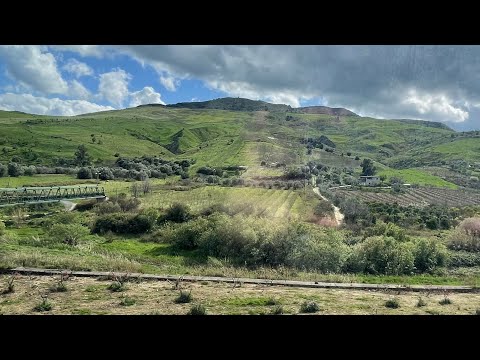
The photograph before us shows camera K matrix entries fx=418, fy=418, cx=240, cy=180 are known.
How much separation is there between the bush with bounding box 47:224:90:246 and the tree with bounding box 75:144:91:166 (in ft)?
72.3

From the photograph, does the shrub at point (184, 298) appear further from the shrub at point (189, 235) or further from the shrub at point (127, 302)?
the shrub at point (189, 235)

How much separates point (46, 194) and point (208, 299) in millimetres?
21030

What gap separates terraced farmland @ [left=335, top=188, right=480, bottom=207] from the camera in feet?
67.5

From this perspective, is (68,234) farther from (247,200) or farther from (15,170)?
(15,170)

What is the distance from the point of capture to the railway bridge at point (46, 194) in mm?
22078

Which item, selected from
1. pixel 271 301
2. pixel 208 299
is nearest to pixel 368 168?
pixel 271 301

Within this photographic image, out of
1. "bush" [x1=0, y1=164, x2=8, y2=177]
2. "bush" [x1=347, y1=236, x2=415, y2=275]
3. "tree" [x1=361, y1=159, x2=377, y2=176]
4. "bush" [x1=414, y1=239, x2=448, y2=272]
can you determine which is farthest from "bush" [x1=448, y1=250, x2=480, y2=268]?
"bush" [x1=0, y1=164, x2=8, y2=177]

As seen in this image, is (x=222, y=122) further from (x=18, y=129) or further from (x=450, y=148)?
(x=450, y=148)

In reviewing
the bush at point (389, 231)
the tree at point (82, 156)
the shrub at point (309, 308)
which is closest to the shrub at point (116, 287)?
the shrub at point (309, 308)

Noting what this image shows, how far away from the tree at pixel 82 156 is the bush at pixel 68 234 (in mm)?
22026

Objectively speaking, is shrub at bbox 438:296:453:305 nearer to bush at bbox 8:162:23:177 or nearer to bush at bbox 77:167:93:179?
bush at bbox 77:167:93:179

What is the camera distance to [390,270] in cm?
1028
